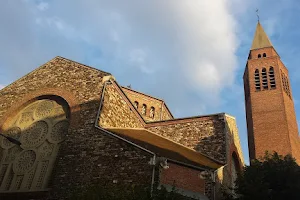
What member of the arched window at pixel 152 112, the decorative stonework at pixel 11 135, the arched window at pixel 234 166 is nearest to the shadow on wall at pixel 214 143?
the arched window at pixel 234 166

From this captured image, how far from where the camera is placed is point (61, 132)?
15.9 m

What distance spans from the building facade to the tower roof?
23.8 metres

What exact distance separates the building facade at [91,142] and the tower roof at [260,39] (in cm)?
2378

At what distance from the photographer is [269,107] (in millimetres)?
33656

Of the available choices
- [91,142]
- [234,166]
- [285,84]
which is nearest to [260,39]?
[285,84]

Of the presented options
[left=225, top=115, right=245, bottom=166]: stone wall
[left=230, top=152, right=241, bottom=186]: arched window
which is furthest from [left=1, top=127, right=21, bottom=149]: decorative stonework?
[left=230, top=152, right=241, bottom=186]: arched window

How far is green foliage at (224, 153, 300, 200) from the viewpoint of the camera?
13.6 meters

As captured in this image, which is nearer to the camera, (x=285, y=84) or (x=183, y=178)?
(x=183, y=178)

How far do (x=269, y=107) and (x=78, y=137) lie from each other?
80.0ft

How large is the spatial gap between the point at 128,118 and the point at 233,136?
6.13 m

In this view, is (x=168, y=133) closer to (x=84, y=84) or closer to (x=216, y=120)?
(x=216, y=120)

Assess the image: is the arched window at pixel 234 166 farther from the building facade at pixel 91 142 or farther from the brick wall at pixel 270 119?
the brick wall at pixel 270 119

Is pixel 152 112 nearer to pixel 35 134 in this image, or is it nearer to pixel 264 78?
pixel 264 78

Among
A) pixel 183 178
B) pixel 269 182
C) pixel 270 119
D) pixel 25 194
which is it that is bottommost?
pixel 25 194
